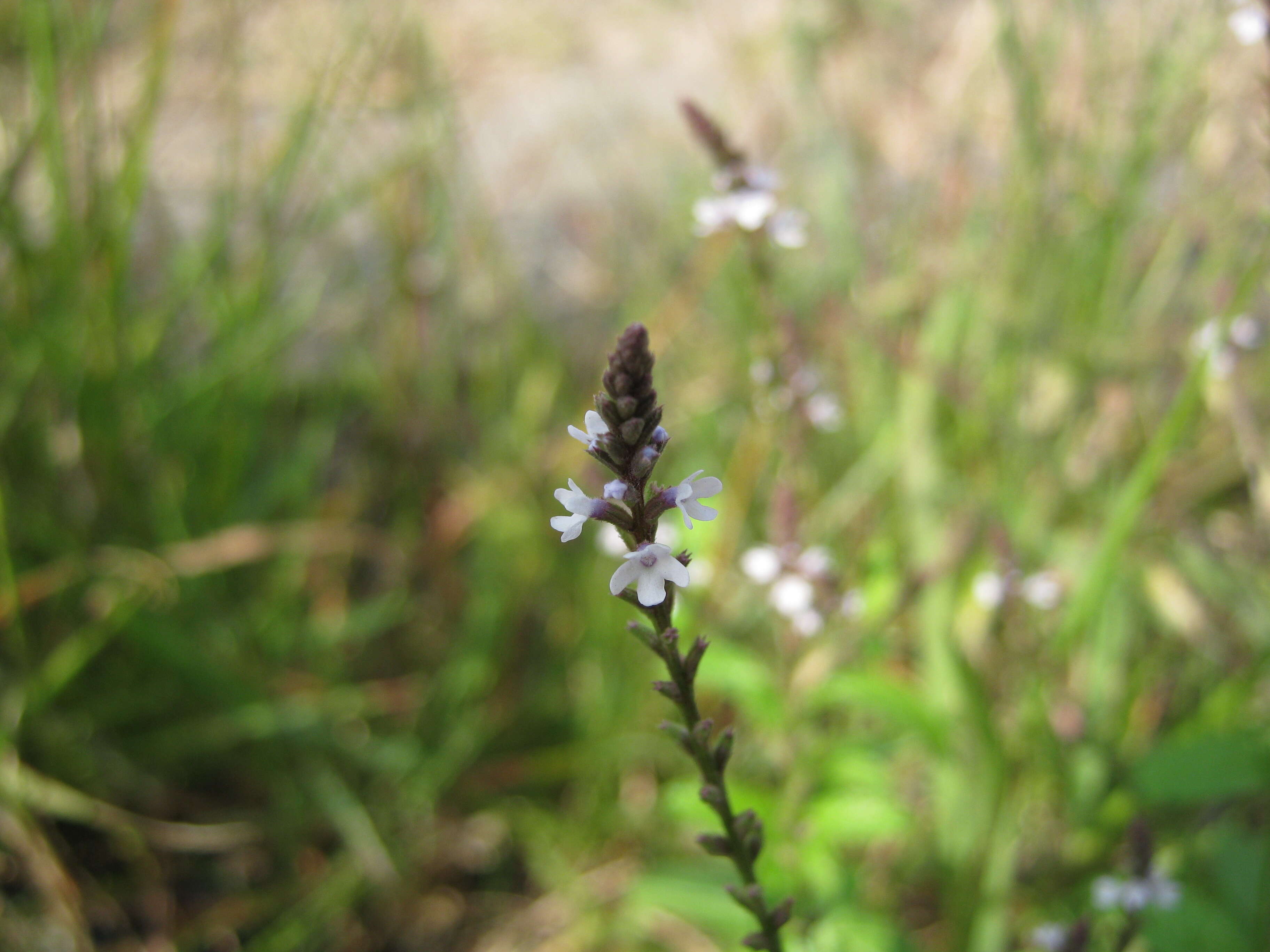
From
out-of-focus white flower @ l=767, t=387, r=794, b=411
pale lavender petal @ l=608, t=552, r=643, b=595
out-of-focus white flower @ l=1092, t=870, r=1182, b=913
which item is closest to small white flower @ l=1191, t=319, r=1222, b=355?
out-of-focus white flower @ l=767, t=387, r=794, b=411

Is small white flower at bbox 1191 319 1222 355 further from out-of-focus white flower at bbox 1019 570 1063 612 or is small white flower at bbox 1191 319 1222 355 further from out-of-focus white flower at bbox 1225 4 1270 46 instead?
out-of-focus white flower at bbox 1019 570 1063 612

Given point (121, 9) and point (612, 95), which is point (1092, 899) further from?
point (121, 9)

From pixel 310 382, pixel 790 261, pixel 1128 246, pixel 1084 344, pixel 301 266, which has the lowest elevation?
pixel 1084 344

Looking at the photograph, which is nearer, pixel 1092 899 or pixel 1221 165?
pixel 1092 899

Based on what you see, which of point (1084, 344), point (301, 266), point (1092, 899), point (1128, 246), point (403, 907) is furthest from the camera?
point (301, 266)

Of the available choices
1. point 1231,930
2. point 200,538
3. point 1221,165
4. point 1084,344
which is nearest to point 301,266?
point 200,538

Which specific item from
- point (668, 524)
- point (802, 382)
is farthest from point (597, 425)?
point (668, 524)

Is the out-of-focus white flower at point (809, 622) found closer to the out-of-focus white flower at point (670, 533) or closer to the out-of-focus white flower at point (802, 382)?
the out-of-focus white flower at point (670, 533)
